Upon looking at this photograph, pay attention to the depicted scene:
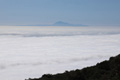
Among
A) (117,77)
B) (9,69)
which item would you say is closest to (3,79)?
(9,69)

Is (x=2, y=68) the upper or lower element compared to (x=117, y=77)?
upper

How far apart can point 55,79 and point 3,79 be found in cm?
8352

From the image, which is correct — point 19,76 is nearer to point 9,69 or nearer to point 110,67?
point 9,69

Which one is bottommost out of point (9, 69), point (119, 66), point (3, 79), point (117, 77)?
point (117, 77)

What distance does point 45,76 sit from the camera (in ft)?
76.5

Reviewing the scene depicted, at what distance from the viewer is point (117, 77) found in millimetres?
18844

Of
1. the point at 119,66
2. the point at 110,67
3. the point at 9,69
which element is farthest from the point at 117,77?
the point at 9,69

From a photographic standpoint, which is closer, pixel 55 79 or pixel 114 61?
pixel 55 79

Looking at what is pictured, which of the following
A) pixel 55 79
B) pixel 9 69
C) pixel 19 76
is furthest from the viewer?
pixel 9 69

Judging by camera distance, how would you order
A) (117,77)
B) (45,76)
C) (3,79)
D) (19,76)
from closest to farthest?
(117,77) < (45,76) < (3,79) < (19,76)

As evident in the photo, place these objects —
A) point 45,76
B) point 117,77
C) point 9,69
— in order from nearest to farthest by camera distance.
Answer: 1. point 117,77
2. point 45,76
3. point 9,69

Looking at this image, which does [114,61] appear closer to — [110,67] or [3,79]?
[110,67]

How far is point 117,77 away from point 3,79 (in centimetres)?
8789

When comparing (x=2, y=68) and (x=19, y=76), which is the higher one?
(x=2, y=68)
